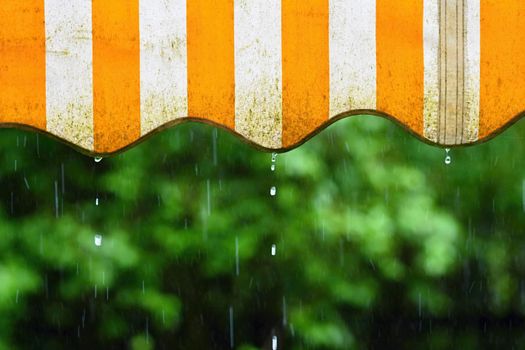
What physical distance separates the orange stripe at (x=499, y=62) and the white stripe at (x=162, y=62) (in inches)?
19.5

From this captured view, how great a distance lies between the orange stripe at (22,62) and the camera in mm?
1539

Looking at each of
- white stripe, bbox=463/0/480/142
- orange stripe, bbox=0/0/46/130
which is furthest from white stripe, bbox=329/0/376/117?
orange stripe, bbox=0/0/46/130

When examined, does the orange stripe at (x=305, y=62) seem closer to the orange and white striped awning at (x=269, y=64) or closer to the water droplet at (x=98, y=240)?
the orange and white striped awning at (x=269, y=64)

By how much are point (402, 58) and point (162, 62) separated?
1.31 feet

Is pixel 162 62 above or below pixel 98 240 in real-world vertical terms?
above

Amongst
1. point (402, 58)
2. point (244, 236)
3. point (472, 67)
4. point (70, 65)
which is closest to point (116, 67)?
point (70, 65)

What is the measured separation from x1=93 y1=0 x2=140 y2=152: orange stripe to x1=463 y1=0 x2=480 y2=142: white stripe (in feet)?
1.79

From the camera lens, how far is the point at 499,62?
157cm

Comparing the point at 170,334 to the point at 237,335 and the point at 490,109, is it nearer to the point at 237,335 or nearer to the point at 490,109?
the point at 237,335

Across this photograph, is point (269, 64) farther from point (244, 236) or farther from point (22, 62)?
point (244, 236)

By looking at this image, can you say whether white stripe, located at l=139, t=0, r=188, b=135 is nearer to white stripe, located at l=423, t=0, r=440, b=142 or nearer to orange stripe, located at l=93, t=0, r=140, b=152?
orange stripe, located at l=93, t=0, r=140, b=152

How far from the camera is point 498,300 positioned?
4.28 metres

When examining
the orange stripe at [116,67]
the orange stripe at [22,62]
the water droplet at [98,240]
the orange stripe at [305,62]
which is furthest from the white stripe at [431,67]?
the water droplet at [98,240]

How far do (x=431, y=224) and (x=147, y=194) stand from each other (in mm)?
1119
